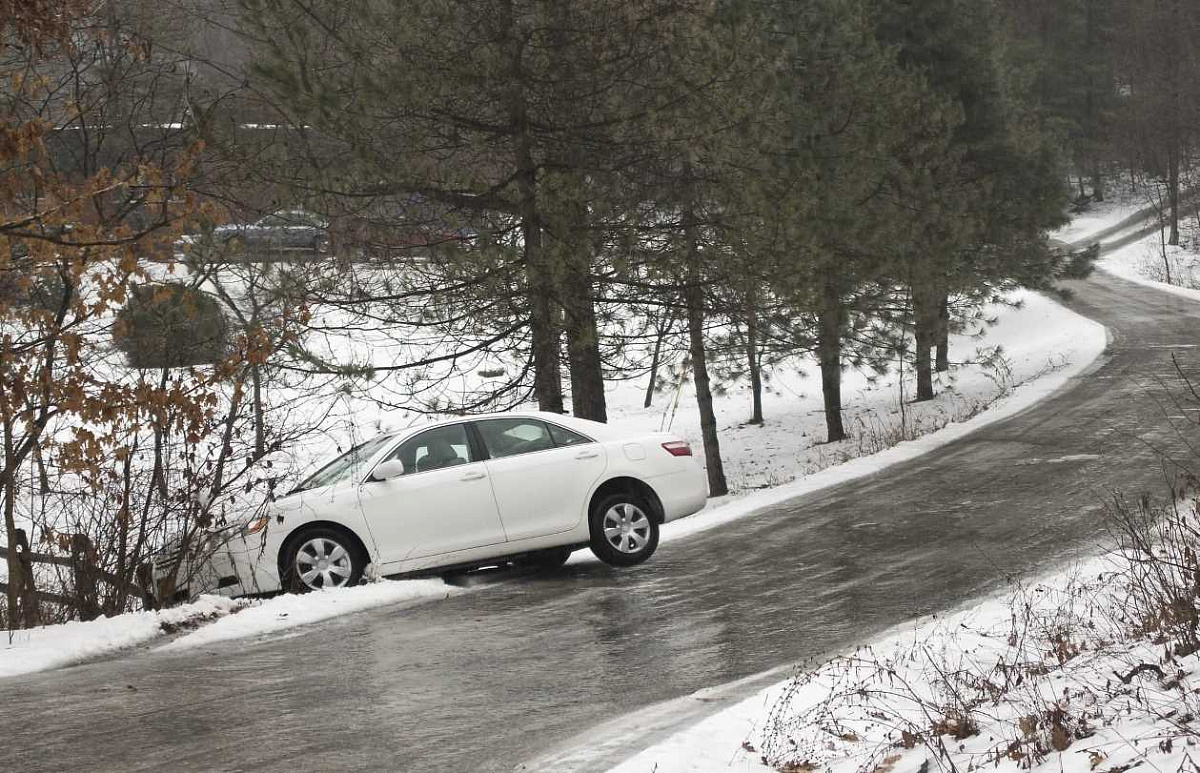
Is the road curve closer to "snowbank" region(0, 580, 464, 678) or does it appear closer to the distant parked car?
"snowbank" region(0, 580, 464, 678)

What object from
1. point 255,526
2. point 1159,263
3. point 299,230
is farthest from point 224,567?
point 1159,263

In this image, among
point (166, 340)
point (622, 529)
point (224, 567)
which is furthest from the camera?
point (622, 529)

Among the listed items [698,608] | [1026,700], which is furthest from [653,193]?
[1026,700]

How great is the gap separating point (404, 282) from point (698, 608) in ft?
24.9

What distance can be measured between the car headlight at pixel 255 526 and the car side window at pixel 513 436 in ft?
7.10

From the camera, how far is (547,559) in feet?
44.5

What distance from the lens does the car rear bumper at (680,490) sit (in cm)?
1287

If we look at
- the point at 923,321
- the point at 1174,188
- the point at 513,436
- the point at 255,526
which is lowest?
the point at 255,526

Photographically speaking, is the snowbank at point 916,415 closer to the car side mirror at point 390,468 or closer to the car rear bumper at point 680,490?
the car rear bumper at point 680,490

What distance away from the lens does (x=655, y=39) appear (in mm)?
17094

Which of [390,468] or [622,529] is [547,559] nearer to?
[622,529]

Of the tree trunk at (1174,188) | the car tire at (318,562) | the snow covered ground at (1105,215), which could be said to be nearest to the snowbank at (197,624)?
the car tire at (318,562)

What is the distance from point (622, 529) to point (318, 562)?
2.90 meters

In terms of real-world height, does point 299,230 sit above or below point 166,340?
above
